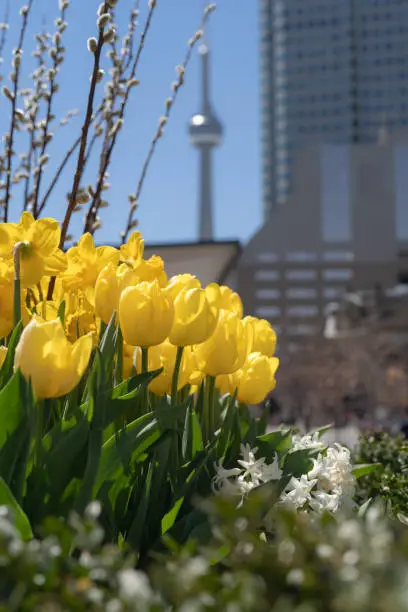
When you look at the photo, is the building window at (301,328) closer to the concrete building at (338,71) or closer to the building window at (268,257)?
the building window at (268,257)

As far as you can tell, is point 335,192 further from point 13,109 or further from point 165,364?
point 165,364

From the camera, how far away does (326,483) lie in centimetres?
192

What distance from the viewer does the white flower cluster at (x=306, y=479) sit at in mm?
1668

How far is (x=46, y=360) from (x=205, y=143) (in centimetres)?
9912

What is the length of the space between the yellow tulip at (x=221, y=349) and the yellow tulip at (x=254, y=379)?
0.70ft

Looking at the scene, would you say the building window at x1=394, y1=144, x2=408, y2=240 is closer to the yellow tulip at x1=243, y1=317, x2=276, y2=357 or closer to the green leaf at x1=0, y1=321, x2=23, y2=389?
the yellow tulip at x1=243, y1=317, x2=276, y2=357

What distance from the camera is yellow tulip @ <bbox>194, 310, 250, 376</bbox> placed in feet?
5.95

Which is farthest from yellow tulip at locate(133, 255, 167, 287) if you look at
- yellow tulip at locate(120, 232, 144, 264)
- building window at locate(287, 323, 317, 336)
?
building window at locate(287, 323, 317, 336)

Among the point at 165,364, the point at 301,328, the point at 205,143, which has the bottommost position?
the point at 301,328

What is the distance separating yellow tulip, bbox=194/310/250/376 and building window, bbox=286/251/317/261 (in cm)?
6648

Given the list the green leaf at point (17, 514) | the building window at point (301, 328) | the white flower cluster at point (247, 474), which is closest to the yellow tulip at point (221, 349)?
the white flower cluster at point (247, 474)

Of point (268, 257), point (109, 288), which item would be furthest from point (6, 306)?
point (268, 257)

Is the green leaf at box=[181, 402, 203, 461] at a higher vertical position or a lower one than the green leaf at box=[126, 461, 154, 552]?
higher

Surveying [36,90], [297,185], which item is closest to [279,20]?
[297,185]
